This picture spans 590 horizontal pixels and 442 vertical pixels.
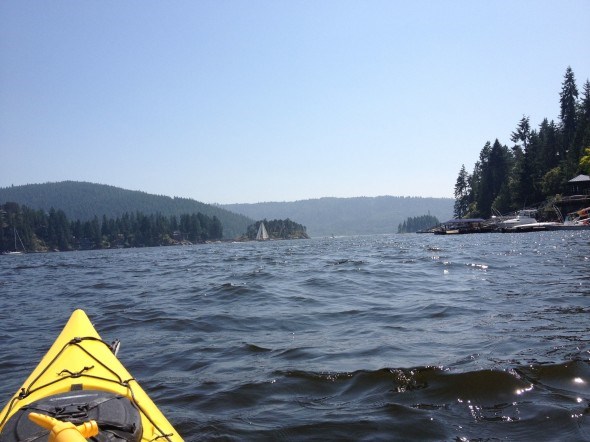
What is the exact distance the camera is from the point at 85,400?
417 centimetres

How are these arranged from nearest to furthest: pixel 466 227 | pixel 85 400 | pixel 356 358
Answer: pixel 85 400 → pixel 356 358 → pixel 466 227

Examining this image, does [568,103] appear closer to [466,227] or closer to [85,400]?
[466,227]

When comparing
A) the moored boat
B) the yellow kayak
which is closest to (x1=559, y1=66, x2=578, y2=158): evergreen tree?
the moored boat

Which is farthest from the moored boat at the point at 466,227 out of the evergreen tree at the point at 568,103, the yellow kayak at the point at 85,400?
the yellow kayak at the point at 85,400

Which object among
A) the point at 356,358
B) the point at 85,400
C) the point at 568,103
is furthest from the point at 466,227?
the point at 85,400

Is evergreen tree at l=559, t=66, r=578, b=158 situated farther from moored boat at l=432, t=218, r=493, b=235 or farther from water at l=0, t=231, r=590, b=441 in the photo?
water at l=0, t=231, r=590, b=441

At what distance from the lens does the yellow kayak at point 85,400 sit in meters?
3.75

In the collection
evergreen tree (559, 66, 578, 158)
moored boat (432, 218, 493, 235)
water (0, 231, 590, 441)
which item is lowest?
water (0, 231, 590, 441)

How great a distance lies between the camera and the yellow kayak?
3.75 metres

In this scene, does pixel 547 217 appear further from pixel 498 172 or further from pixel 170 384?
pixel 170 384

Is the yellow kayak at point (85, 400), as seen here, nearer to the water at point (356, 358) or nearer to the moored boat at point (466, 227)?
the water at point (356, 358)

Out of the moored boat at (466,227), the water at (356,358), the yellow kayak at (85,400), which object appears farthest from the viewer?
the moored boat at (466,227)

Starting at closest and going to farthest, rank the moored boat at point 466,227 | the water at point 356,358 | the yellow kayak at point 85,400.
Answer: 1. the yellow kayak at point 85,400
2. the water at point 356,358
3. the moored boat at point 466,227

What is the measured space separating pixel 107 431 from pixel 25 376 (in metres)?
4.57
